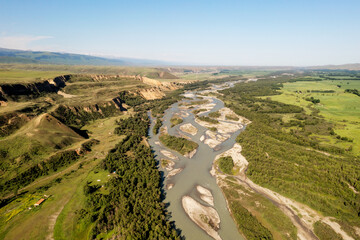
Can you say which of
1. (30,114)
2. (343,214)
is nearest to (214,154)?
(343,214)

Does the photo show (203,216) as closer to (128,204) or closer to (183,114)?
(128,204)

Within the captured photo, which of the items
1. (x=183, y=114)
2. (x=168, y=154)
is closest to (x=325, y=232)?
(x=168, y=154)

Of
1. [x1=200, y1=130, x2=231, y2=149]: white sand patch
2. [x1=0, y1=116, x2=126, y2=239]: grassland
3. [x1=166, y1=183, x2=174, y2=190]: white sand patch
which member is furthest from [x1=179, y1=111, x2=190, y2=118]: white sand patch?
[x1=166, y1=183, x2=174, y2=190]: white sand patch

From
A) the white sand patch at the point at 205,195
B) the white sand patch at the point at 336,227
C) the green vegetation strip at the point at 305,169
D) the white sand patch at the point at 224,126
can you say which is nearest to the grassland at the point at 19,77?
the white sand patch at the point at 224,126

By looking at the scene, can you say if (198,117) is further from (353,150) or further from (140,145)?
(353,150)

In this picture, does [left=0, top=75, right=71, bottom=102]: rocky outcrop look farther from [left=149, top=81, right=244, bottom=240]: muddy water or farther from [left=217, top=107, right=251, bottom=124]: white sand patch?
[left=217, top=107, right=251, bottom=124]: white sand patch

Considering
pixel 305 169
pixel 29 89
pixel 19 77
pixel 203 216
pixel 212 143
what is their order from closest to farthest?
pixel 203 216 < pixel 305 169 < pixel 212 143 < pixel 29 89 < pixel 19 77

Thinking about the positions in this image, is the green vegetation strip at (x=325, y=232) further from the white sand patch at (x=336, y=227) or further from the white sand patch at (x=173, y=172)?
the white sand patch at (x=173, y=172)
